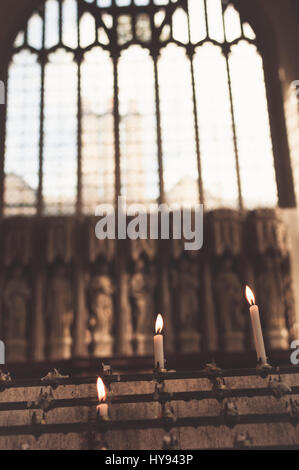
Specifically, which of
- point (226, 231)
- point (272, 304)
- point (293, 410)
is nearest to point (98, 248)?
point (226, 231)

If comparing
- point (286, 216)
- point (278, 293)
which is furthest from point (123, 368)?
point (286, 216)

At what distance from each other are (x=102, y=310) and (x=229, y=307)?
1.48 metres

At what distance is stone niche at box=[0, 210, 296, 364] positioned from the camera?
7949 millimetres

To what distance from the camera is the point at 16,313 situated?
8.05 metres

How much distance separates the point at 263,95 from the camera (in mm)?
9648

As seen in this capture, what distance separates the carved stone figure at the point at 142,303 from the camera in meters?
7.98

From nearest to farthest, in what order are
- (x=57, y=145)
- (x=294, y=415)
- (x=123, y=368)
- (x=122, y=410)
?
1. (x=294, y=415)
2. (x=122, y=410)
3. (x=123, y=368)
4. (x=57, y=145)

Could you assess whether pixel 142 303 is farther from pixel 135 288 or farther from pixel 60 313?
pixel 60 313

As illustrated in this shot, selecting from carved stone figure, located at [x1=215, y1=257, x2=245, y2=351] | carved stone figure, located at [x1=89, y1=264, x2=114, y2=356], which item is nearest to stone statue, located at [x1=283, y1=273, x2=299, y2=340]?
carved stone figure, located at [x1=215, y1=257, x2=245, y2=351]

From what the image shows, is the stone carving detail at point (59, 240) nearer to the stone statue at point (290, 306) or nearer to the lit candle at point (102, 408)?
the stone statue at point (290, 306)

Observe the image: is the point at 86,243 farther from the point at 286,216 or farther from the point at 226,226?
the point at 286,216

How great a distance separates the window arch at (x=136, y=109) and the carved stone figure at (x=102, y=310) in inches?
43.6

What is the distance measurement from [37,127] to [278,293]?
13.1 feet

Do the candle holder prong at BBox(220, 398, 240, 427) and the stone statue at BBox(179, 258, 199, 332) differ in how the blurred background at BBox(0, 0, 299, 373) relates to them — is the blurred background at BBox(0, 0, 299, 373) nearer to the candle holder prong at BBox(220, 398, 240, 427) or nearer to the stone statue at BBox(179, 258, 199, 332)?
the stone statue at BBox(179, 258, 199, 332)
